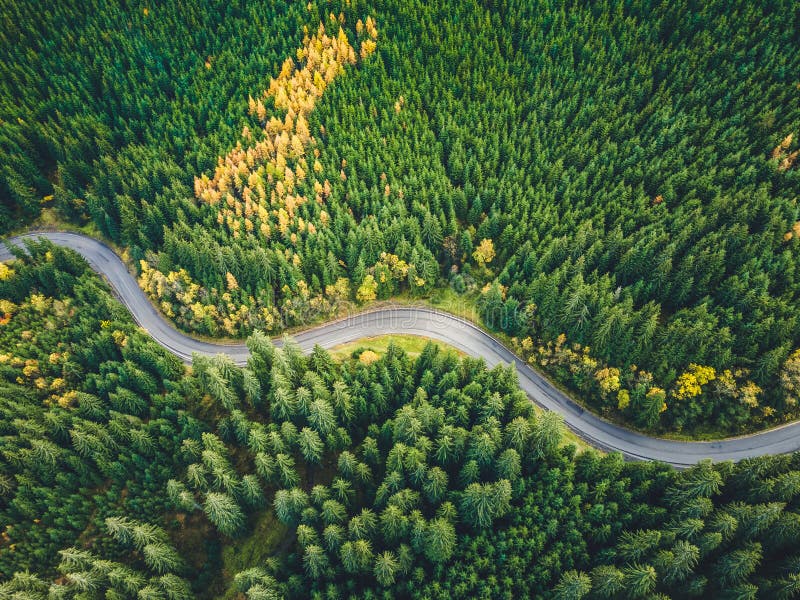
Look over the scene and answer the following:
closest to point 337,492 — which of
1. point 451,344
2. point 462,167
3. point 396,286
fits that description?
point 451,344

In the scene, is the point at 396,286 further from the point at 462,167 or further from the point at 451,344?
the point at 462,167

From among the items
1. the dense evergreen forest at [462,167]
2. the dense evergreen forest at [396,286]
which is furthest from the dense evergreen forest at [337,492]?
the dense evergreen forest at [462,167]

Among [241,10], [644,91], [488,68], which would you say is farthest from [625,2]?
[241,10]

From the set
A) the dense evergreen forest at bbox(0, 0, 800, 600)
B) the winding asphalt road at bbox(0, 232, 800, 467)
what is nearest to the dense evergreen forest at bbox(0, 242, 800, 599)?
the dense evergreen forest at bbox(0, 0, 800, 600)

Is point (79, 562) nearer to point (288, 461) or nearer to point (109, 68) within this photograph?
point (288, 461)

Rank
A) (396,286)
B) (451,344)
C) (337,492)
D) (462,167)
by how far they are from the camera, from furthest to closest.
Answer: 1. (462,167)
2. (396,286)
3. (451,344)
4. (337,492)

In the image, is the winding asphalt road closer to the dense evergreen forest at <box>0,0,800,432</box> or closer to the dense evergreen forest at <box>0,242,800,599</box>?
the dense evergreen forest at <box>0,0,800,432</box>
